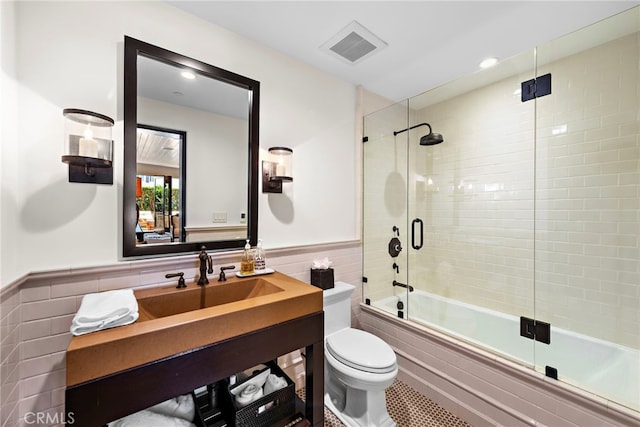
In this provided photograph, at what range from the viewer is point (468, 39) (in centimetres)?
177

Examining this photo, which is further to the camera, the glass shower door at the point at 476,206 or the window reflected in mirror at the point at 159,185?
the glass shower door at the point at 476,206

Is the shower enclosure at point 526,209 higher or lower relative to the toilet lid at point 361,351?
higher

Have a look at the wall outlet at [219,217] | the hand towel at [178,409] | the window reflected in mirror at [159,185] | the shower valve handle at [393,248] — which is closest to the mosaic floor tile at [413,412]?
the hand towel at [178,409]

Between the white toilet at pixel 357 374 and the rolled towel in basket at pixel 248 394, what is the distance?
48 cm

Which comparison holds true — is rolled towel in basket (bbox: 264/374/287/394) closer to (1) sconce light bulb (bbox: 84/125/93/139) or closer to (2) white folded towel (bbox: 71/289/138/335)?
(2) white folded towel (bbox: 71/289/138/335)

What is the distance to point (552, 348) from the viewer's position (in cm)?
163

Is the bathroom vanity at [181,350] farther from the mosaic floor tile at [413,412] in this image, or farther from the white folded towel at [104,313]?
the mosaic floor tile at [413,412]

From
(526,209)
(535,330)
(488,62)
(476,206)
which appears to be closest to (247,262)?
(535,330)

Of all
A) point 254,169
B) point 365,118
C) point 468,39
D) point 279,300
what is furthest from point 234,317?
point 468,39

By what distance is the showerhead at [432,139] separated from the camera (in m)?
2.40

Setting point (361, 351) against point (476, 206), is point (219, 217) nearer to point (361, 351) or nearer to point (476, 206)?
point (361, 351)

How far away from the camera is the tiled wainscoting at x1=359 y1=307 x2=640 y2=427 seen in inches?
50.6

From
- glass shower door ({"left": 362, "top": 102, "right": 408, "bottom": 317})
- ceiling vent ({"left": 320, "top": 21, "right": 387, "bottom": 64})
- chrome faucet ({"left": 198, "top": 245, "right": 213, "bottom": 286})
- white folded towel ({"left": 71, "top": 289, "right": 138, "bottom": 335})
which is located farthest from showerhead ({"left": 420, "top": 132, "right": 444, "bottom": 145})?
white folded towel ({"left": 71, "top": 289, "right": 138, "bottom": 335})

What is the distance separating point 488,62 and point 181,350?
276 centimetres
